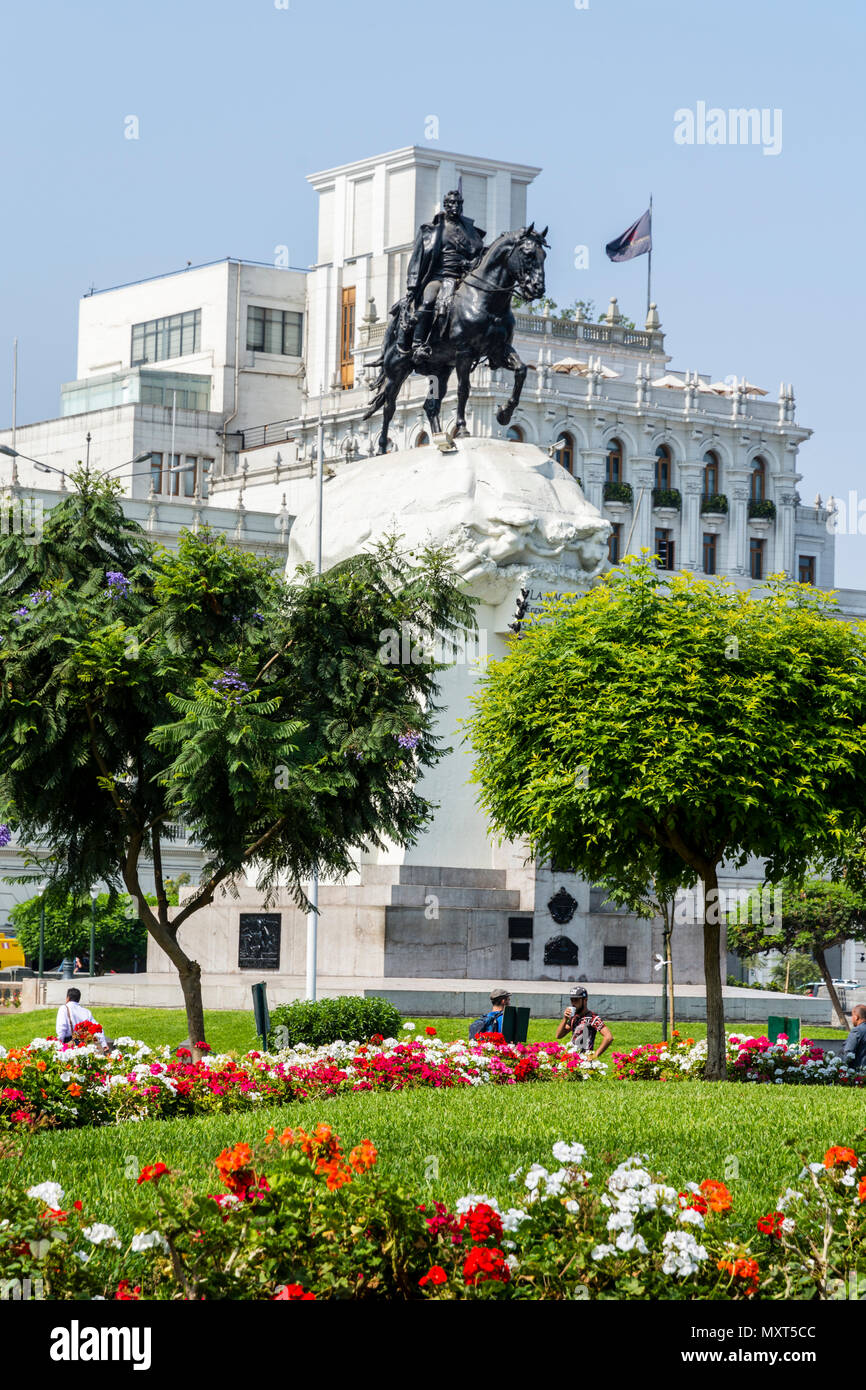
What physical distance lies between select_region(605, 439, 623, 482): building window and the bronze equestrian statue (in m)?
54.4

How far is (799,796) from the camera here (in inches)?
738

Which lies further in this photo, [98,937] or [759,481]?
[759,481]

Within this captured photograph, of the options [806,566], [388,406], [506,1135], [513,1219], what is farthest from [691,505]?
[513,1219]

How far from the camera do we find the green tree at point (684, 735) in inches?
723

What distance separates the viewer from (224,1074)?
639 inches

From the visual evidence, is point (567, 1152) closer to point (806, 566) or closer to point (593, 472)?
point (593, 472)

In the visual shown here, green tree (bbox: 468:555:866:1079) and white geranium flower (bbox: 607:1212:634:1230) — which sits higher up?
green tree (bbox: 468:555:866:1079)

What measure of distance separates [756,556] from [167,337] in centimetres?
2917

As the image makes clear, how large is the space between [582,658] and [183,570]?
3.91 metres

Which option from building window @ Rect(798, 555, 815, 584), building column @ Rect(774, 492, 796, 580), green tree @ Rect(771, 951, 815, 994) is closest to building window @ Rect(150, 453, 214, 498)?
building column @ Rect(774, 492, 796, 580)

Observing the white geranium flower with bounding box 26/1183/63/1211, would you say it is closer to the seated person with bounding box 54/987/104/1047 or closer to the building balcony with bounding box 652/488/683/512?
the seated person with bounding box 54/987/104/1047

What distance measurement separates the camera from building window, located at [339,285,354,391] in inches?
3556

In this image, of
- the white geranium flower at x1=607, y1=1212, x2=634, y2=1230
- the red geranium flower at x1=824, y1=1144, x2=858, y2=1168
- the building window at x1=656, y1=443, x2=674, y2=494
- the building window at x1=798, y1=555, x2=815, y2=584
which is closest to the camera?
the white geranium flower at x1=607, y1=1212, x2=634, y2=1230

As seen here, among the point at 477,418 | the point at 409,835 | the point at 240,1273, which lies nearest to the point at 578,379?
the point at 477,418
